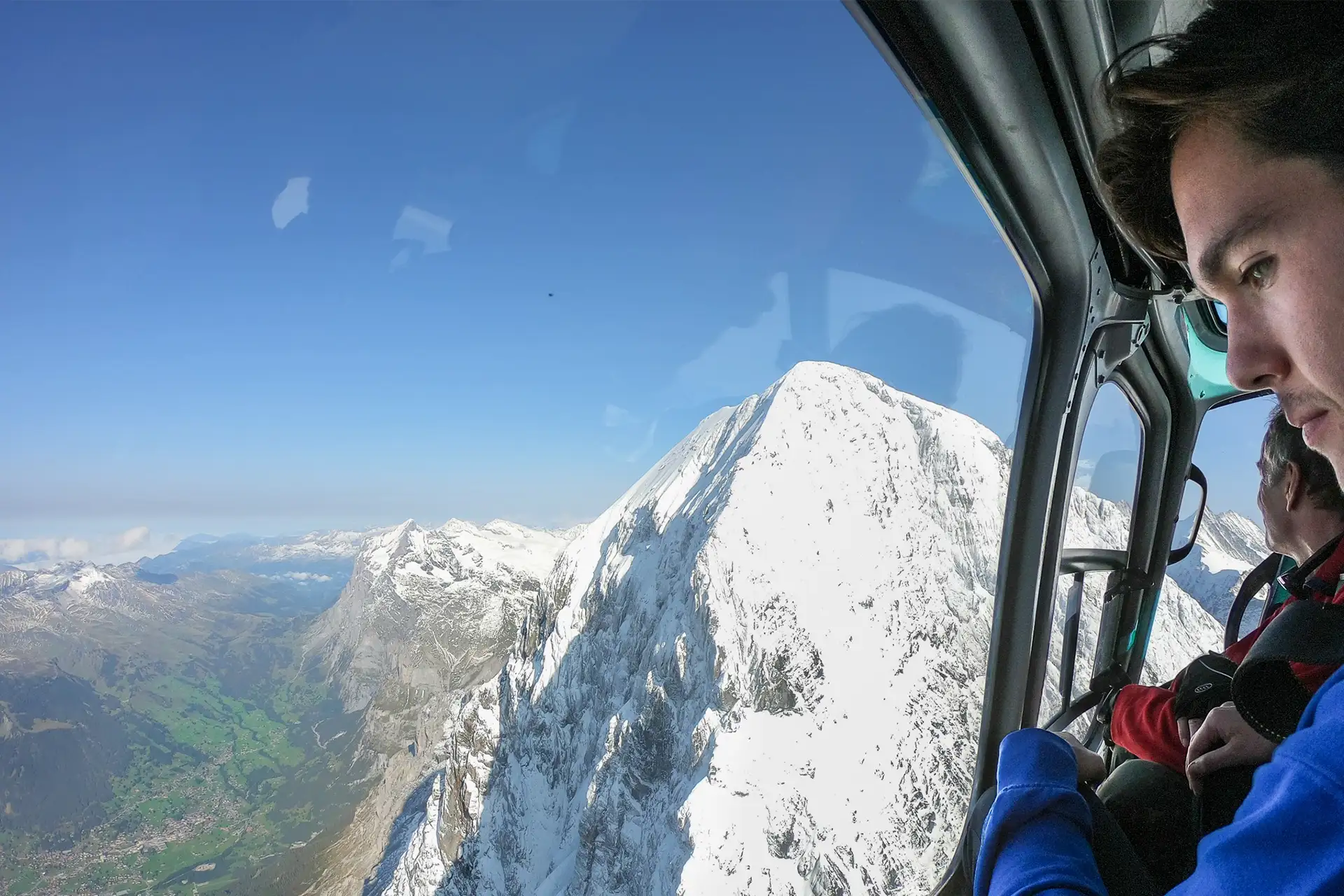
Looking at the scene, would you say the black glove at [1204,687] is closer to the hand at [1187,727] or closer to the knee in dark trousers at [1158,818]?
the hand at [1187,727]

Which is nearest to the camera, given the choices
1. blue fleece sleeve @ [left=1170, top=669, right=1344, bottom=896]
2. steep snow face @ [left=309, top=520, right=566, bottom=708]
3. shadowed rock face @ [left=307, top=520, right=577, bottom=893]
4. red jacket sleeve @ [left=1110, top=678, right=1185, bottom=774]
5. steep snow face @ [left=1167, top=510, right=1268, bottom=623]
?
blue fleece sleeve @ [left=1170, top=669, right=1344, bottom=896]

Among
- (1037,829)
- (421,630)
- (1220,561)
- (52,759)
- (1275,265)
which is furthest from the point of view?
(421,630)

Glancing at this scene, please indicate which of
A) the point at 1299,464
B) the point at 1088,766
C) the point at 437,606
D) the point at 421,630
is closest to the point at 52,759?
the point at 421,630

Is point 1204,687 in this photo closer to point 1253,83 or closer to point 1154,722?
point 1154,722

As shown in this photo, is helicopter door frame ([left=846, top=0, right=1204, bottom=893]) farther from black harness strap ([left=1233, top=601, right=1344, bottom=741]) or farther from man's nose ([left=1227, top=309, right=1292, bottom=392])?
black harness strap ([left=1233, top=601, right=1344, bottom=741])

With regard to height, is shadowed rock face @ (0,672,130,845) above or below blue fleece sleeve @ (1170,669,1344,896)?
below

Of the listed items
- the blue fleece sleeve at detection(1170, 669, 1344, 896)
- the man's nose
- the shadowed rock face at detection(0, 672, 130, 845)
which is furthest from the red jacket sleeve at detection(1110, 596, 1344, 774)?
the shadowed rock face at detection(0, 672, 130, 845)

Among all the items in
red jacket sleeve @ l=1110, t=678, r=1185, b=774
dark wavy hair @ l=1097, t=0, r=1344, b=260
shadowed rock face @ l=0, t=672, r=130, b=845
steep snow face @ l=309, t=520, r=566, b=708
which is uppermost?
dark wavy hair @ l=1097, t=0, r=1344, b=260
